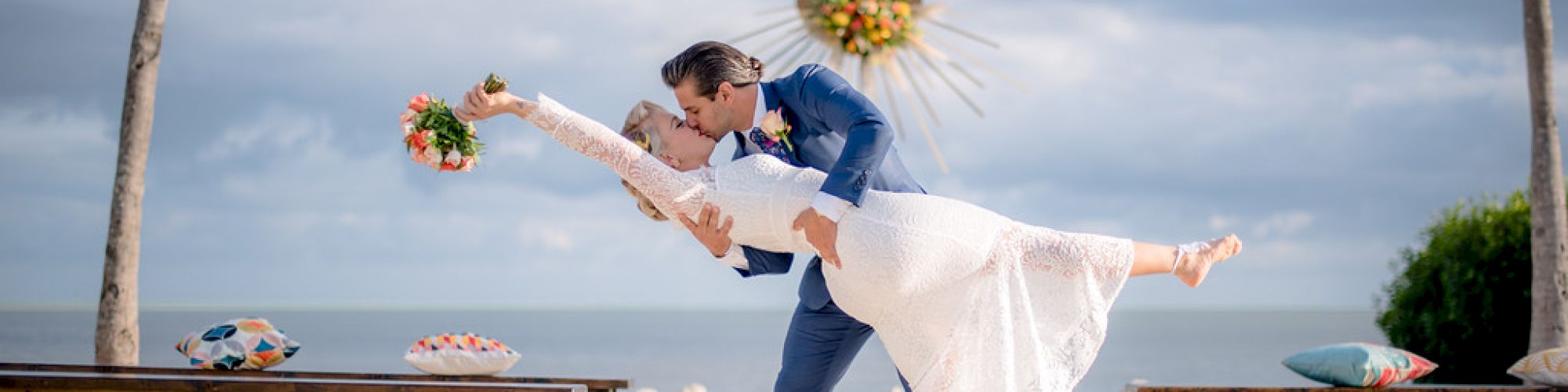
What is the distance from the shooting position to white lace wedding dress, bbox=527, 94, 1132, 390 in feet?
8.75

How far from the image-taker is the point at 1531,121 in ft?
21.0

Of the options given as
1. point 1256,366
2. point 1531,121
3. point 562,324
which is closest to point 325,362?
point 1256,366

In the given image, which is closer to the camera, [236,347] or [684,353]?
[236,347]

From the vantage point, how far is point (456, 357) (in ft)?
14.3

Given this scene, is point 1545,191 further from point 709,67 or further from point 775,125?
point 709,67

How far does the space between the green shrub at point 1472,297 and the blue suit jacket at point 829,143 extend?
5.55m

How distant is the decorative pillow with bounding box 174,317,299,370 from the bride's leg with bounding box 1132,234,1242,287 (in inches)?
108

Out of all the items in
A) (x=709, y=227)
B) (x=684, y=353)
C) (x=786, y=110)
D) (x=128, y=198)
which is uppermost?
(x=128, y=198)

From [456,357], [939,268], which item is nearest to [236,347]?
[456,357]

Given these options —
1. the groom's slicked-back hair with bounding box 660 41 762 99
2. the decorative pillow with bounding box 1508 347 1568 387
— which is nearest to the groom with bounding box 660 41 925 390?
the groom's slicked-back hair with bounding box 660 41 762 99

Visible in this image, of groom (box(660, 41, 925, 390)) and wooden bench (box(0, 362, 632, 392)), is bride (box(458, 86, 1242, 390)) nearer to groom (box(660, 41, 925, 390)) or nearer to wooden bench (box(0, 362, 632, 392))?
groom (box(660, 41, 925, 390))

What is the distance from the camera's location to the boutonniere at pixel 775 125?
9.42ft

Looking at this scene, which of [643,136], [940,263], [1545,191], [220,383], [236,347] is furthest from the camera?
[1545,191]

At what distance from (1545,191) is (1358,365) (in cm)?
283
